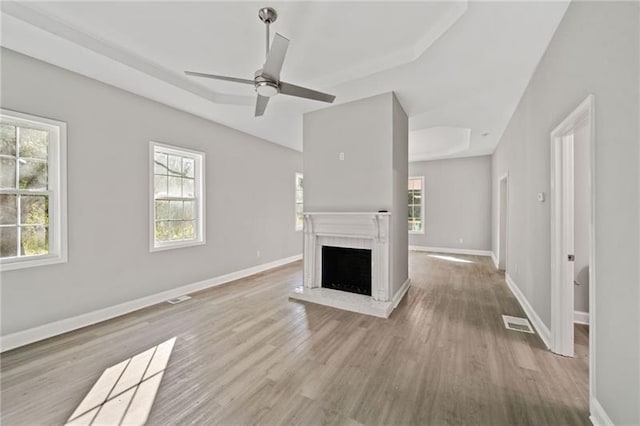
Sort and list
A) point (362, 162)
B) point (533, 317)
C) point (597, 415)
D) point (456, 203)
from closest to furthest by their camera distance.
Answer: point (597, 415)
point (533, 317)
point (362, 162)
point (456, 203)

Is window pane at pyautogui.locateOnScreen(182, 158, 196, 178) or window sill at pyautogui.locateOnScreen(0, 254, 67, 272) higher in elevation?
window pane at pyautogui.locateOnScreen(182, 158, 196, 178)

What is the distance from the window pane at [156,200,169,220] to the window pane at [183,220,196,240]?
34 centimetres

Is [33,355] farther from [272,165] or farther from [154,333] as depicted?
[272,165]

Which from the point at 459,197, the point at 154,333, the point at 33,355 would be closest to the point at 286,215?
the point at 154,333

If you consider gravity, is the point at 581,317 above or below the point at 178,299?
above

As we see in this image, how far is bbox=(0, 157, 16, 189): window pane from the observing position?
99.7 inches

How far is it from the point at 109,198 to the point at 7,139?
38.5 inches

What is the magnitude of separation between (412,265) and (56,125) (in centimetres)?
641

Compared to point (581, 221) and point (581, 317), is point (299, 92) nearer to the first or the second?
point (581, 221)

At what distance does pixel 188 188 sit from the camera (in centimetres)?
432

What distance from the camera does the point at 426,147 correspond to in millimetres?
6996

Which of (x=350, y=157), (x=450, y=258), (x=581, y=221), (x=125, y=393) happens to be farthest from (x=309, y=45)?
(x=450, y=258)

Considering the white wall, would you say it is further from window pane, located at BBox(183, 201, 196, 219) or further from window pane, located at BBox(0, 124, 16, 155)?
window pane, located at BBox(0, 124, 16, 155)

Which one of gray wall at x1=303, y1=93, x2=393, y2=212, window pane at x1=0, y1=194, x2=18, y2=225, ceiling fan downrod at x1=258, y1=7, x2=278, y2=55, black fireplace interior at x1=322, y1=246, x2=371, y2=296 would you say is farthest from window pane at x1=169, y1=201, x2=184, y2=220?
ceiling fan downrod at x1=258, y1=7, x2=278, y2=55
